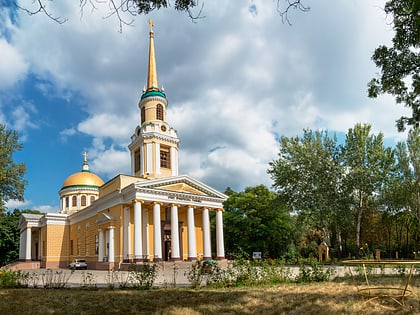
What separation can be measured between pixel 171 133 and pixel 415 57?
94.2 ft

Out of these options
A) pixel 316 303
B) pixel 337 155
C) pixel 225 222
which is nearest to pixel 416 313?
pixel 316 303

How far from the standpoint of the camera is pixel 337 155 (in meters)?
35.9

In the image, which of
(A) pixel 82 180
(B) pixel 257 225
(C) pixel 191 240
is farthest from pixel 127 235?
(A) pixel 82 180

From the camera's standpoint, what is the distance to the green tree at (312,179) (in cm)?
3450

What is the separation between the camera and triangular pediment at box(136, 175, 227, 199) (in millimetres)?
30786

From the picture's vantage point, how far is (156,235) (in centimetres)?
2972

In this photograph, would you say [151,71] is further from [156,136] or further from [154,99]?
[156,136]

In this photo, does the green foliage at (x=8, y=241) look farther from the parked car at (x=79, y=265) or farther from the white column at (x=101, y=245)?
the white column at (x=101, y=245)

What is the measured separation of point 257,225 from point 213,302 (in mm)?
35072

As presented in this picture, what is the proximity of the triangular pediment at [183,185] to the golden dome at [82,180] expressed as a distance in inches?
866

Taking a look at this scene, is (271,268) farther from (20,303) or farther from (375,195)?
(375,195)

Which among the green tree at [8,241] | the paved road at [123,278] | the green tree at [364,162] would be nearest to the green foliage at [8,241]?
the green tree at [8,241]

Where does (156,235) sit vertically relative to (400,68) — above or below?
below

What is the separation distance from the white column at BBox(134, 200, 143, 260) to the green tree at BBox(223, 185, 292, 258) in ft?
53.9
